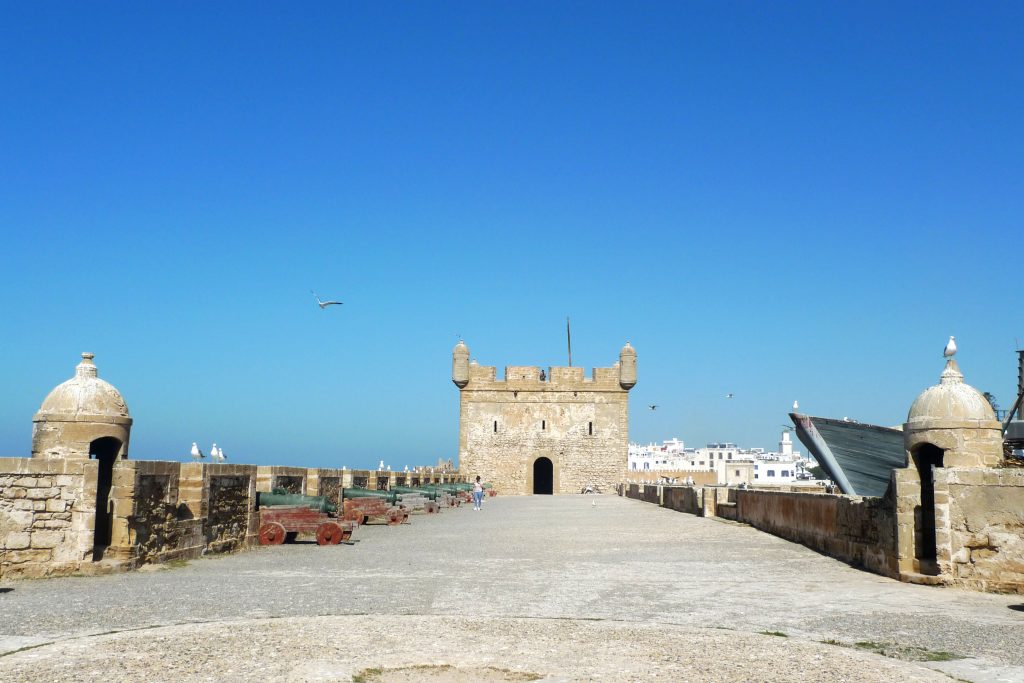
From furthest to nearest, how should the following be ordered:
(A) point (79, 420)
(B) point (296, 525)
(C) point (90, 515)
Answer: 1. (B) point (296, 525)
2. (A) point (79, 420)
3. (C) point (90, 515)

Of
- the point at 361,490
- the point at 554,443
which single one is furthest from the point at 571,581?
the point at 554,443

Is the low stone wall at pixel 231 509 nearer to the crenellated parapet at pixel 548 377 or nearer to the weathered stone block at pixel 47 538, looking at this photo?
the weathered stone block at pixel 47 538

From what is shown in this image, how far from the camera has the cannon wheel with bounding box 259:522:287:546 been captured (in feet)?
40.3

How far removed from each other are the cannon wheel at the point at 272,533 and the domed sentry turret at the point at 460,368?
30.1m

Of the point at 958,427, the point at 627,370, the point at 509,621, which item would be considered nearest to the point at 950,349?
the point at 958,427

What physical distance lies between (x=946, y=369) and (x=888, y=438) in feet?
38.5

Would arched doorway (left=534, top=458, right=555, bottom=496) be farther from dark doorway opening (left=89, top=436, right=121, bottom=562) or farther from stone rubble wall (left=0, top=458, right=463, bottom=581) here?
dark doorway opening (left=89, top=436, right=121, bottom=562)

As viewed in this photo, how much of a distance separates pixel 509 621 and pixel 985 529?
16.0 feet

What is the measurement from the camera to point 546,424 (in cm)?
4225

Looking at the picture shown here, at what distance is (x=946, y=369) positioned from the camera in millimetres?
9492

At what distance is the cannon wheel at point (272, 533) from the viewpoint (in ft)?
40.3

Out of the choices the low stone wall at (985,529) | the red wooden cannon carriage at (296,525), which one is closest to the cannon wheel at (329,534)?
the red wooden cannon carriage at (296,525)

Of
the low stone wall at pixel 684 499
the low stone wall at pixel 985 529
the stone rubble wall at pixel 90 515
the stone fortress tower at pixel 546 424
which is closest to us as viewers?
the low stone wall at pixel 985 529

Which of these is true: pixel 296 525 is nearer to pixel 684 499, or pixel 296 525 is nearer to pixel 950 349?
pixel 950 349
